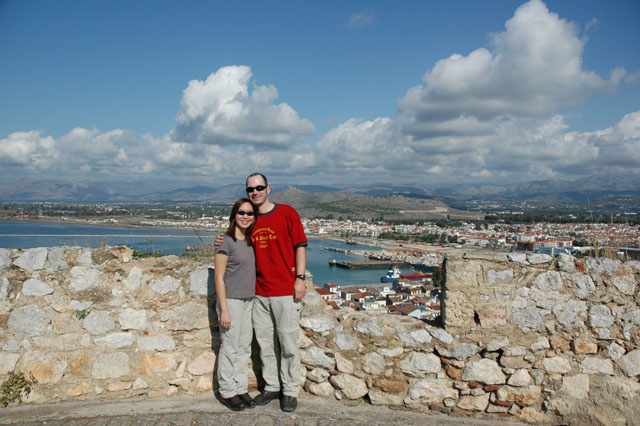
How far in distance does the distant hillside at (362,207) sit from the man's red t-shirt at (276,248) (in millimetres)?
95637

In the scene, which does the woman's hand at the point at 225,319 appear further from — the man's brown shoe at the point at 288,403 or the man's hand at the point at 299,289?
the man's brown shoe at the point at 288,403

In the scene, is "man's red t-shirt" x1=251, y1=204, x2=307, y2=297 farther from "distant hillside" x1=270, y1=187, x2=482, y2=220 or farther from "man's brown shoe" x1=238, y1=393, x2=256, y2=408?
"distant hillside" x1=270, y1=187, x2=482, y2=220

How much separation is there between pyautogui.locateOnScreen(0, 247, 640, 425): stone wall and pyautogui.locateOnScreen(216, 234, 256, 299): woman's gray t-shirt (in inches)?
19.1

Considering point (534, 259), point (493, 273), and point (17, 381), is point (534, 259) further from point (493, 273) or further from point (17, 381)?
point (17, 381)

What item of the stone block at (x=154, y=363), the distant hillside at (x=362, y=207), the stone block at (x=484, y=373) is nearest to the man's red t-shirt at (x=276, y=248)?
the stone block at (x=154, y=363)

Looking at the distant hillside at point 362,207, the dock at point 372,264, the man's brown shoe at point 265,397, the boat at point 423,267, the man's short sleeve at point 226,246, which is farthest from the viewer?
the distant hillside at point 362,207

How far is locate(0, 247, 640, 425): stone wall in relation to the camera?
120 inches

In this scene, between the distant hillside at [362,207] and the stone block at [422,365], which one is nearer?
the stone block at [422,365]

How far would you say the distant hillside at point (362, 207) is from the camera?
10962cm

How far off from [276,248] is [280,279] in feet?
0.80

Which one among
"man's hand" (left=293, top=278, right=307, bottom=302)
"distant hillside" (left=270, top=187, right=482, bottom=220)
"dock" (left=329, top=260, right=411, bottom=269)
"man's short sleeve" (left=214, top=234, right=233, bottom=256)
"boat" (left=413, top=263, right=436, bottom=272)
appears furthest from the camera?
"distant hillside" (left=270, top=187, right=482, bottom=220)

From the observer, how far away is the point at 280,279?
2949 millimetres

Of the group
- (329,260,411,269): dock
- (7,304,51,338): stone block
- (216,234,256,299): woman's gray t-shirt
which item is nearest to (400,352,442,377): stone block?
(216,234,256,299): woman's gray t-shirt

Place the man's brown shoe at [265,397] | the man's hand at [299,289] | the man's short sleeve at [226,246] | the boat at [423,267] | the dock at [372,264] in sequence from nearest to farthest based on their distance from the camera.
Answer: the man's short sleeve at [226,246], the man's hand at [299,289], the man's brown shoe at [265,397], the dock at [372,264], the boat at [423,267]
